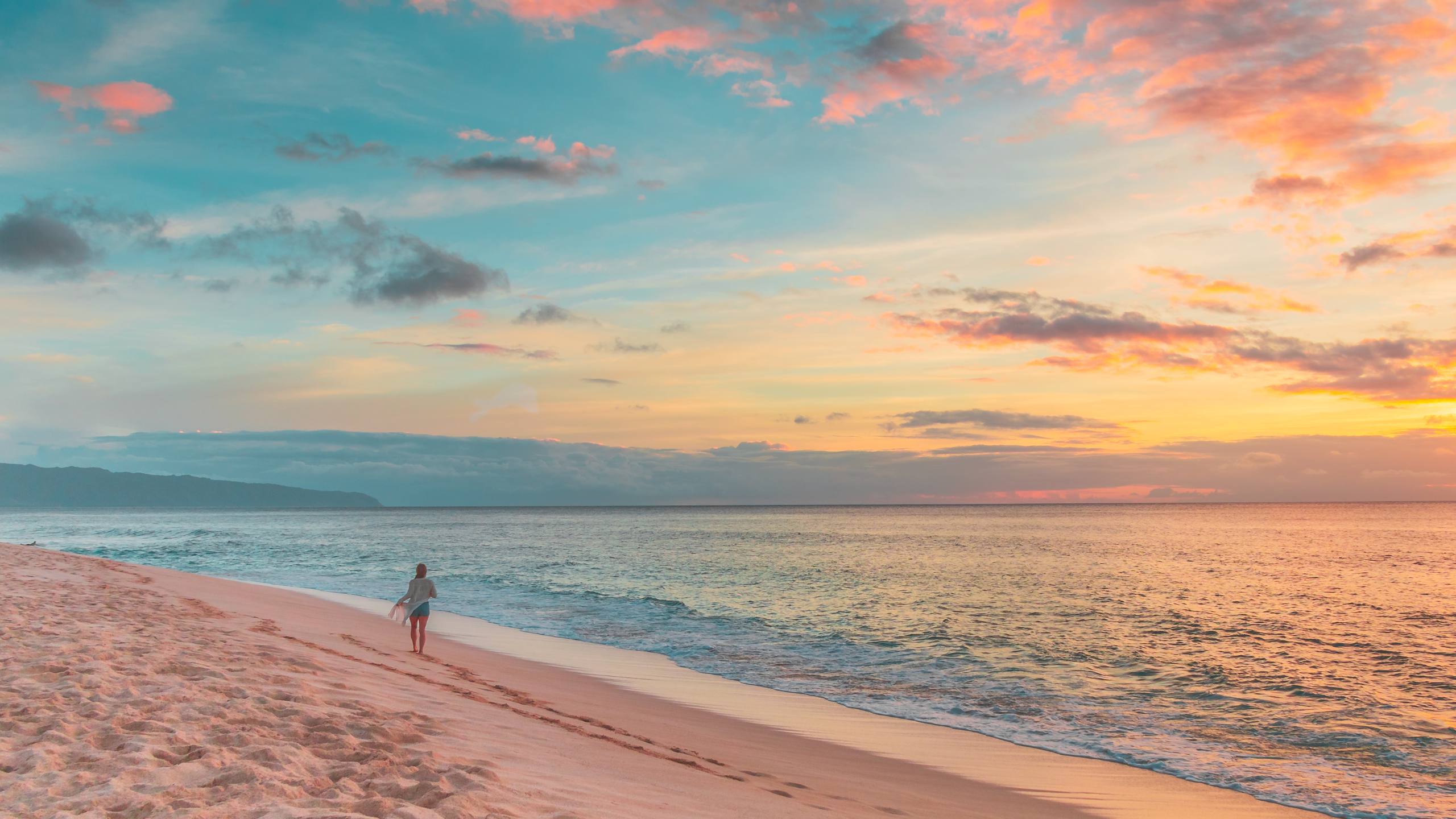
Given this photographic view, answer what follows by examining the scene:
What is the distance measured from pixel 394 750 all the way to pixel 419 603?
32.4 feet

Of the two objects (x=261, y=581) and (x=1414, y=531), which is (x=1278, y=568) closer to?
(x=261, y=581)

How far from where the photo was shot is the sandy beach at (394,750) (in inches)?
224

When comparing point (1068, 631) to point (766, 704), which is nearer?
point (766, 704)

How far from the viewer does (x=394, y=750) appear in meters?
6.98

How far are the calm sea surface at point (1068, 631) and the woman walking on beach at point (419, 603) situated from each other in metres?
6.20

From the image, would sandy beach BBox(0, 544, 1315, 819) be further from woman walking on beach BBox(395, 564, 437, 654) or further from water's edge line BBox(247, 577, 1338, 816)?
woman walking on beach BBox(395, 564, 437, 654)

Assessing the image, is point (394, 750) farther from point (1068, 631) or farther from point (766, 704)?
point (1068, 631)

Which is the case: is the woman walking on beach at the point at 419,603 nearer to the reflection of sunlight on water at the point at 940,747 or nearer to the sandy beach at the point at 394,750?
the sandy beach at the point at 394,750

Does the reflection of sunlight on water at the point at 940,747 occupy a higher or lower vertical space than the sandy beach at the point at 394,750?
lower

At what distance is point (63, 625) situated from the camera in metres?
12.7

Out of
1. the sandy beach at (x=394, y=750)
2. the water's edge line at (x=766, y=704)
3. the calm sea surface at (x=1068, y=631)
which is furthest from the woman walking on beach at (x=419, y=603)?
the calm sea surface at (x=1068, y=631)

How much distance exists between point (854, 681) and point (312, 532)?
9907 cm

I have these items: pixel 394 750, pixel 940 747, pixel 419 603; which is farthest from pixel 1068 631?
pixel 394 750

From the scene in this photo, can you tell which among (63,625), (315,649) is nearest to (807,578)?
(315,649)
